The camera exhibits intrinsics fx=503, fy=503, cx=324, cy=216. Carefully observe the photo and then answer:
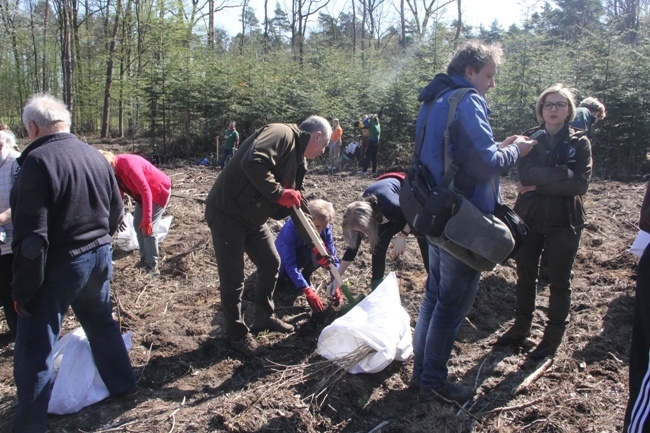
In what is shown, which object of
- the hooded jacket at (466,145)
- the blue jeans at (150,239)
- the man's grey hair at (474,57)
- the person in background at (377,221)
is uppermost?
the man's grey hair at (474,57)

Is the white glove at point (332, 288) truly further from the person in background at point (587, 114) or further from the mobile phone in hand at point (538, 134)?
the person in background at point (587, 114)

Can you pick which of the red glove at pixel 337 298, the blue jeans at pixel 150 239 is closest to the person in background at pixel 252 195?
the red glove at pixel 337 298

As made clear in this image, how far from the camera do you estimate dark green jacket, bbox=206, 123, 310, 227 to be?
3221 mm

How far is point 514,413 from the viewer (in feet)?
9.32

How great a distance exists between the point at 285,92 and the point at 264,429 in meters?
14.0

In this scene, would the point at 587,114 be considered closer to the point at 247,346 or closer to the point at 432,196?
the point at 432,196

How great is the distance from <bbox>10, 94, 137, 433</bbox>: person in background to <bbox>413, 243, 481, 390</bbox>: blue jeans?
188 cm

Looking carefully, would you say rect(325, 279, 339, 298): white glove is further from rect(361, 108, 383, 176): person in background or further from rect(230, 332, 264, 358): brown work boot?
rect(361, 108, 383, 176): person in background

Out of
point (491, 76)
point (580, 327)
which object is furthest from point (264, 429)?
point (580, 327)

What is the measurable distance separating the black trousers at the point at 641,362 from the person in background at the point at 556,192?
145 cm

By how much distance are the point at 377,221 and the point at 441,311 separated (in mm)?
987

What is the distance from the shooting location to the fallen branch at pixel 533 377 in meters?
3.04

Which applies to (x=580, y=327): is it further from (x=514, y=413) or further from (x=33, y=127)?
(x=33, y=127)

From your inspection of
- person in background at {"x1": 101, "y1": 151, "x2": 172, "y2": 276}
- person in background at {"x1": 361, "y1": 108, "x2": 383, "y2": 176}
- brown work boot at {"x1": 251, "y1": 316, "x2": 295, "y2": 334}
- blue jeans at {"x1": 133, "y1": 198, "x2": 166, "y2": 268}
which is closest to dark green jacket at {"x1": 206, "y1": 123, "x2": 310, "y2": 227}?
brown work boot at {"x1": 251, "y1": 316, "x2": 295, "y2": 334}
